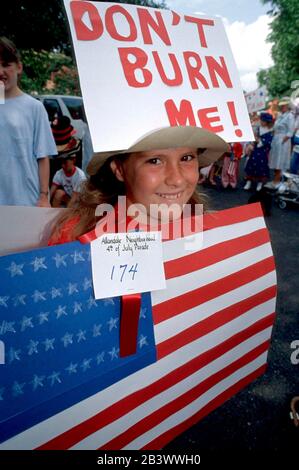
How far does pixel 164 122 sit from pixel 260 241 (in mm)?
584

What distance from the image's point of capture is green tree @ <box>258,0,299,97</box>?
2189 centimetres

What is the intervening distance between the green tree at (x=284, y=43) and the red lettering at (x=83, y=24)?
84.6ft

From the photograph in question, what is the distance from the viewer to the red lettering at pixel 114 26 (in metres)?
0.93

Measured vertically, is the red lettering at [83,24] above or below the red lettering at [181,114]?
above

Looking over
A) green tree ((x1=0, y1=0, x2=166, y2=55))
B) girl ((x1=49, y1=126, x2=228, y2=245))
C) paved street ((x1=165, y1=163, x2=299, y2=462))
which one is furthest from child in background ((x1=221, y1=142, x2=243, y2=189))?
green tree ((x1=0, y1=0, x2=166, y2=55))

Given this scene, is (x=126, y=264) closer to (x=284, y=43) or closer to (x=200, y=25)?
(x=200, y=25)

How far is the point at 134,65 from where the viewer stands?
3.10 feet

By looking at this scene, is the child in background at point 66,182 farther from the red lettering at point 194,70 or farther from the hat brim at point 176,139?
the red lettering at point 194,70

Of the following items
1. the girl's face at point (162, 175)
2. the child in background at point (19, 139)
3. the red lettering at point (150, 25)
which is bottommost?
the girl's face at point (162, 175)

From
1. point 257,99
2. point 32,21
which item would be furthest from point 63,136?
point 32,21

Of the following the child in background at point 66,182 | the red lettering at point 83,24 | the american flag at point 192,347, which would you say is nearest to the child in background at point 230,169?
the child in background at point 66,182

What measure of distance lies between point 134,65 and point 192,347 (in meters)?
0.89
